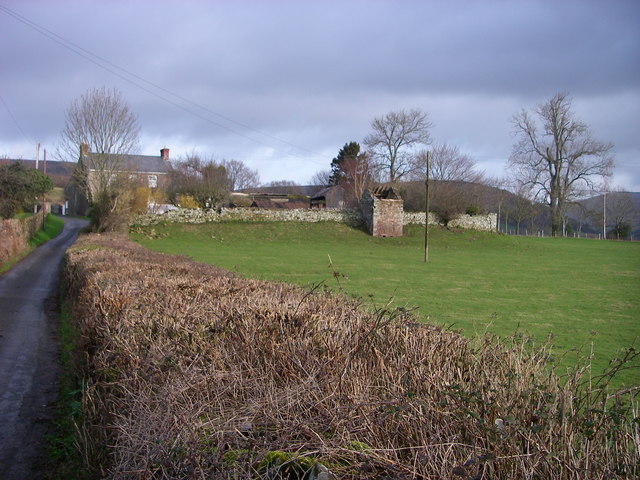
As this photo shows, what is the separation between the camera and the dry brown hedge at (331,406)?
7.25 feet

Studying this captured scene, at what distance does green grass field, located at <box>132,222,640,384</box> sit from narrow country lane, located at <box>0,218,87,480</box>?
3688 millimetres

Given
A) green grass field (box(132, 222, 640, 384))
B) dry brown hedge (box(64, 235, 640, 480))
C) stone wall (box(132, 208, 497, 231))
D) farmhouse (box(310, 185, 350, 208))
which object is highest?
farmhouse (box(310, 185, 350, 208))

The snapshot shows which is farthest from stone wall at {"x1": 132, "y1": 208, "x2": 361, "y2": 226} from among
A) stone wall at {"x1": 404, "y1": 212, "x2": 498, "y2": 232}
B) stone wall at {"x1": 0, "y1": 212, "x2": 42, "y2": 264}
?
stone wall at {"x1": 0, "y1": 212, "x2": 42, "y2": 264}

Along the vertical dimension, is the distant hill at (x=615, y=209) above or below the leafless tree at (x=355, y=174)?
below

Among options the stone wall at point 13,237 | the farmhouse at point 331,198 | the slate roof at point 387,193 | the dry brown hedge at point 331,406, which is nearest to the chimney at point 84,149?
the stone wall at point 13,237

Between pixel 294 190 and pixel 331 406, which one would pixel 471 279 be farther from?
pixel 294 190

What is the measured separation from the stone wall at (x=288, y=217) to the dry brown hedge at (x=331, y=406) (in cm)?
3481

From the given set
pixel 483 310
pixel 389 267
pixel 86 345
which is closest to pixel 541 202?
pixel 389 267

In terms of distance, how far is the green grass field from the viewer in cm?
968

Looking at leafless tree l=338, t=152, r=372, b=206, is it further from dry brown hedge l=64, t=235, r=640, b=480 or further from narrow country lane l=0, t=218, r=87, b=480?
dry brown hedge l=64, t=235, r=640, b=480

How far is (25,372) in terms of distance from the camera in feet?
25.6

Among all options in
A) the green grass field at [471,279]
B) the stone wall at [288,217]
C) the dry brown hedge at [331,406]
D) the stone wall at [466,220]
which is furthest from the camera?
the stone wall at [466,220]

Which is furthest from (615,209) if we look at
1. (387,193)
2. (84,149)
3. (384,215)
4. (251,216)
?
(84,149)

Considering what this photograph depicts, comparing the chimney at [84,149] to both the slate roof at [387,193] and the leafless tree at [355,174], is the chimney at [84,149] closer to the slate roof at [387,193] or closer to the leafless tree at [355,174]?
the slate roof at [387,193]
